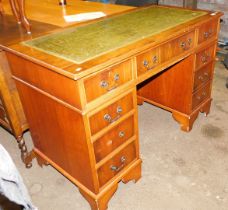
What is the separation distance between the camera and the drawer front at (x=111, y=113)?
136cm

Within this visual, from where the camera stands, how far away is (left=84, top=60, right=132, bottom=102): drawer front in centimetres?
126

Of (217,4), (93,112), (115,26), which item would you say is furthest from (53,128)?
(217,4)

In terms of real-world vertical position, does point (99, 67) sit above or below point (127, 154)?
above

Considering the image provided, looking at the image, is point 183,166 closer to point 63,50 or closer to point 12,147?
point 63,50

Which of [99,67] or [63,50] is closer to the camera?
[99,67]

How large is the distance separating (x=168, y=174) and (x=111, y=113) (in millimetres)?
737

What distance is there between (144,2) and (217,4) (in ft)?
5.17

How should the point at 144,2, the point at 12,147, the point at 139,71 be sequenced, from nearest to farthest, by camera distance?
the point at 139,71 → the point at 12,147 → the point at 144,2

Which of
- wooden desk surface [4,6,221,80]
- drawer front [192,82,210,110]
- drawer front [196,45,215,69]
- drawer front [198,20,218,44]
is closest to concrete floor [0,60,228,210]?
drawer front [192,82,210,110]

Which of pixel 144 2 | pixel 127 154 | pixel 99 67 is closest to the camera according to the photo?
pixel 99 67

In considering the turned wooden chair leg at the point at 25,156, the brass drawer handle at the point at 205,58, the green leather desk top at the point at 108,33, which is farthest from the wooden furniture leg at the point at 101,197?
the brass drawer handle at the point at 205,58

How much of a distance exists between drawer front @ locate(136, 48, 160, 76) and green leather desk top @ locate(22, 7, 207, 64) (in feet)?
0.30

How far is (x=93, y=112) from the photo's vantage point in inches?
52.0

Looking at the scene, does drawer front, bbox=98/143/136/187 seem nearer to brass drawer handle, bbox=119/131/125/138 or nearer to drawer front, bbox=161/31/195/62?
brass drawer handle, bbox=119/131/125/138
